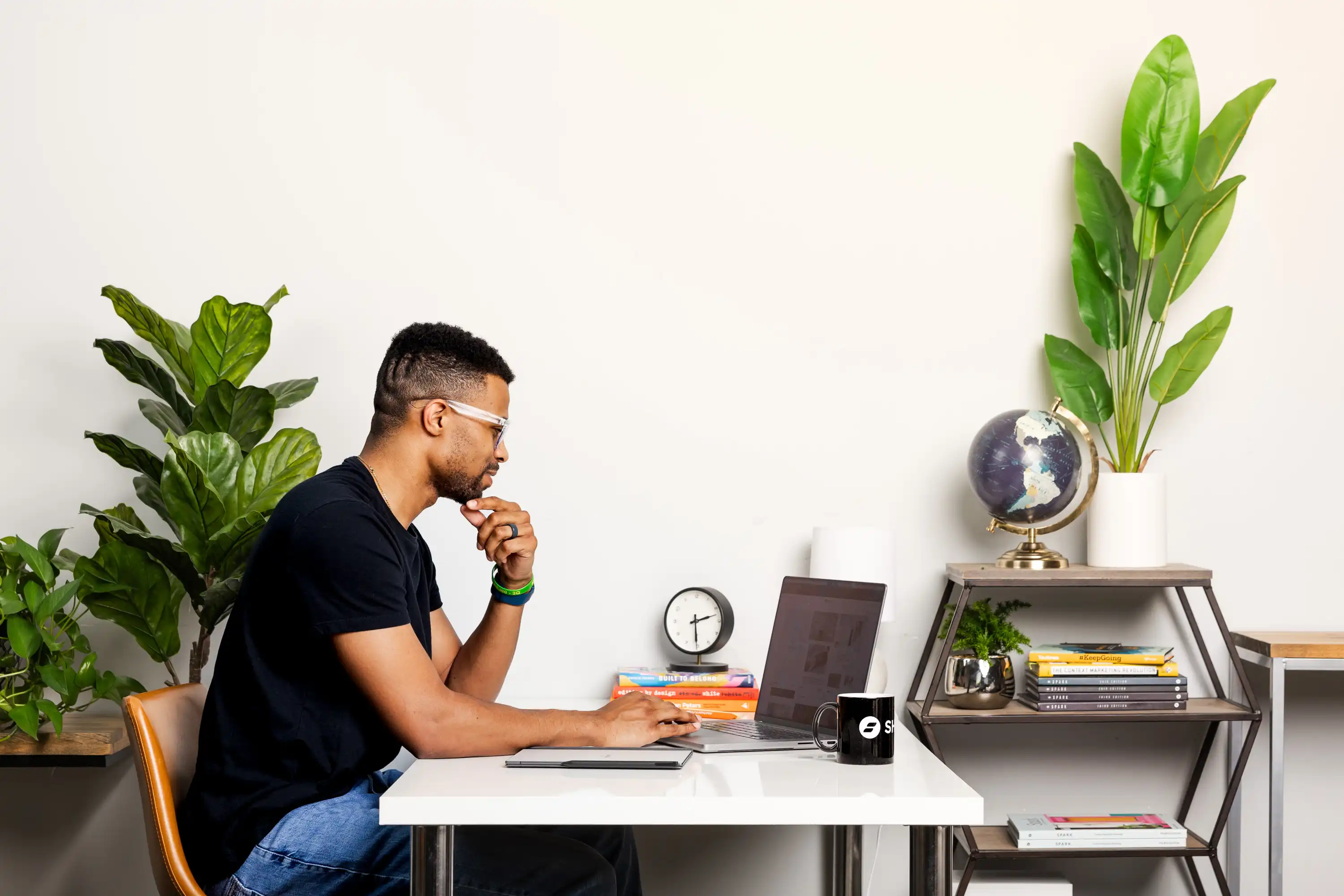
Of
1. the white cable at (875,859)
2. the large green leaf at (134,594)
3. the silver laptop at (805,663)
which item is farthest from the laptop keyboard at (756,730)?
the large green leaf at (134,594)

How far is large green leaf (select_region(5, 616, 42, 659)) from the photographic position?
2189 millimetres

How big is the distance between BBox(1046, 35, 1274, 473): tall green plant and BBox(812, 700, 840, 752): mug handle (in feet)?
4.31

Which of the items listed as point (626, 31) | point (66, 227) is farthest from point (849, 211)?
point (66, 227)

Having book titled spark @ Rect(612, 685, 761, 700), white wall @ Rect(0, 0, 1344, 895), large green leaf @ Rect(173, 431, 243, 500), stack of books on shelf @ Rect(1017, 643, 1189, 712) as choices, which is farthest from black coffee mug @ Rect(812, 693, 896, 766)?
large green leaf @ Rect(173, 431, 243, 500)

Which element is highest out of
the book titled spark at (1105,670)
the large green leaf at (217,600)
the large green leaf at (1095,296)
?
the large green leaf at (1095,296)

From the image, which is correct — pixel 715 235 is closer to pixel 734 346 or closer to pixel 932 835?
pixel 734 346

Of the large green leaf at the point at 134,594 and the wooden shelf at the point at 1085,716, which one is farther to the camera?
the wooden shelf at the point at 1085,716

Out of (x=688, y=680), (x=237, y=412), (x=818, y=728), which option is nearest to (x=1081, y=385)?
(x=688, y=680)

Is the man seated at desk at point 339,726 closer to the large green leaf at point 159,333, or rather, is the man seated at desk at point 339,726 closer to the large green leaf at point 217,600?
the large green leaf at point 217,600

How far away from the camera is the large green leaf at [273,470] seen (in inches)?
92.4

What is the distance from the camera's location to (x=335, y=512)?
1.70m

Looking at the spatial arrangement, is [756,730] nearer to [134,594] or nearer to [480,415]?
[480,415]

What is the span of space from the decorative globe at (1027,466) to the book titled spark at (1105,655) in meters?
0.31

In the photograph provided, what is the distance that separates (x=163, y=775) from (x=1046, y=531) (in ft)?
6.47
